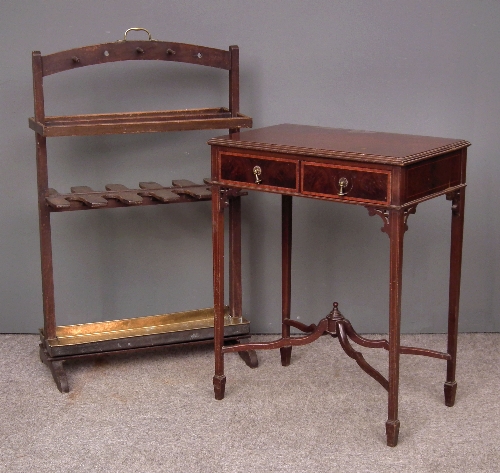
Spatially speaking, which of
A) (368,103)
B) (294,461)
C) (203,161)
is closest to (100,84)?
(203,161)

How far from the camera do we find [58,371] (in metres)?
4.07

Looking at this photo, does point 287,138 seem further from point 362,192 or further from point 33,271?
point 33,271

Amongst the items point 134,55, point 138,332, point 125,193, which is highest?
point 134,55

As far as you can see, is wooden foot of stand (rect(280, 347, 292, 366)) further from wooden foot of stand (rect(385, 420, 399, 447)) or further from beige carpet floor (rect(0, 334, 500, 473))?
wooden foot of stand (rect(385, 420, 399, 447))

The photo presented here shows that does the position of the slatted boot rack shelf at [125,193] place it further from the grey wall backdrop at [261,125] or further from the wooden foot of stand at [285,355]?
the grey wall backdrop at [261,125]

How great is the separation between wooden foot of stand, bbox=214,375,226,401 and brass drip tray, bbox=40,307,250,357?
0.44 m

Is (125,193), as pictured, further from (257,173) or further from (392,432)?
(392,432)

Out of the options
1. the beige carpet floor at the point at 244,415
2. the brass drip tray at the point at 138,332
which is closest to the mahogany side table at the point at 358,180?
the beige carpet floor at the point at 244,415

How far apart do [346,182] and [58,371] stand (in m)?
1.68

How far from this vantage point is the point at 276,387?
4.04 m

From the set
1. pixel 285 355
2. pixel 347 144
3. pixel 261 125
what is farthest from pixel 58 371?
pixel 347 144

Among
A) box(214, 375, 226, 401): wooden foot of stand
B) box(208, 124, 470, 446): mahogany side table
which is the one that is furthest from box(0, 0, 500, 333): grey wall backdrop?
box(214, 375, 226, 401): wooden foot of stand

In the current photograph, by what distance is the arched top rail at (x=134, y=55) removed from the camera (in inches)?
152

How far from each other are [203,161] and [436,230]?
4.19 feet
